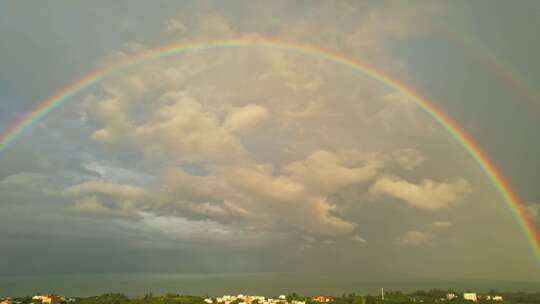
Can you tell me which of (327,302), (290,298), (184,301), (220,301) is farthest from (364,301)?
(184,301)

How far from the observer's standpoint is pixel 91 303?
4041cm

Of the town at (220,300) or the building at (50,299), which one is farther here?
the town at (220,300)

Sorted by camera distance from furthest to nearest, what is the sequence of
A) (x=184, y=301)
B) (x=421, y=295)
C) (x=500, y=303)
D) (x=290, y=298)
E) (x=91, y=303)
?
(x=421, y=295) → (x=290, y=298) → (x=500, y=303) → (x=184, y=301) → (x=91, y=303)

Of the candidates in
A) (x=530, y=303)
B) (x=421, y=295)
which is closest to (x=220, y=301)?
(x=421, y=295)

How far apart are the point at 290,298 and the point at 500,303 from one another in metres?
23.9

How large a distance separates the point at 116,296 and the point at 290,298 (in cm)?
2014

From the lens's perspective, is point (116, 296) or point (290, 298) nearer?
point (116, 296)

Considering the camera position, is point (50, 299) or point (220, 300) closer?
point (50, 299)

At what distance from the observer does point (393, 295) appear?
52.4m

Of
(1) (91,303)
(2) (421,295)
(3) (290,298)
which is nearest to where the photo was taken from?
(1) (91,303)

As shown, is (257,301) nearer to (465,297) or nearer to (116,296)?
(116,296)

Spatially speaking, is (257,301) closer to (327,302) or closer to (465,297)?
(327,302)

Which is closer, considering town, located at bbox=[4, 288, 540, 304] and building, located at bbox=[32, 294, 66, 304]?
building, located at bbox=[32, 294, 66, 304]

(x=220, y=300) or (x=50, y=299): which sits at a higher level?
(x=50, y=299)
